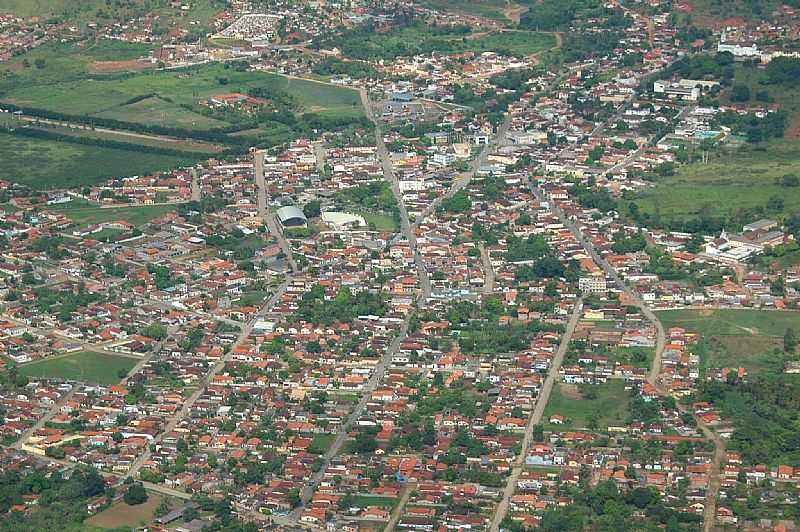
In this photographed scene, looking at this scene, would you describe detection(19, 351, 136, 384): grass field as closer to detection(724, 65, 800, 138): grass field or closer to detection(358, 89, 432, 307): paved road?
detection(358, 89, 432, 307): paved road

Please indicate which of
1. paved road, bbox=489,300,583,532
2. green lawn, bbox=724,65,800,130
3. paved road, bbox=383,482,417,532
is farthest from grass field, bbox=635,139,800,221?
paved road, bbox=383,482,417,532

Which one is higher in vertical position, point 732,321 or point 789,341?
point 789,341

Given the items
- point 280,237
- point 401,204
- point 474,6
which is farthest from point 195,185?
point 474,6

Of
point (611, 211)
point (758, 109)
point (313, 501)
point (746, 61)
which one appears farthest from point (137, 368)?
point (746, 61)

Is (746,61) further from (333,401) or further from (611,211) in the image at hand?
(333,401)

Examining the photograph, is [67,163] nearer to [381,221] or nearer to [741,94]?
[381,221]

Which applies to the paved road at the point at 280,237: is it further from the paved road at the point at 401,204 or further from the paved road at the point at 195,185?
the paved road at the point at 401,204
